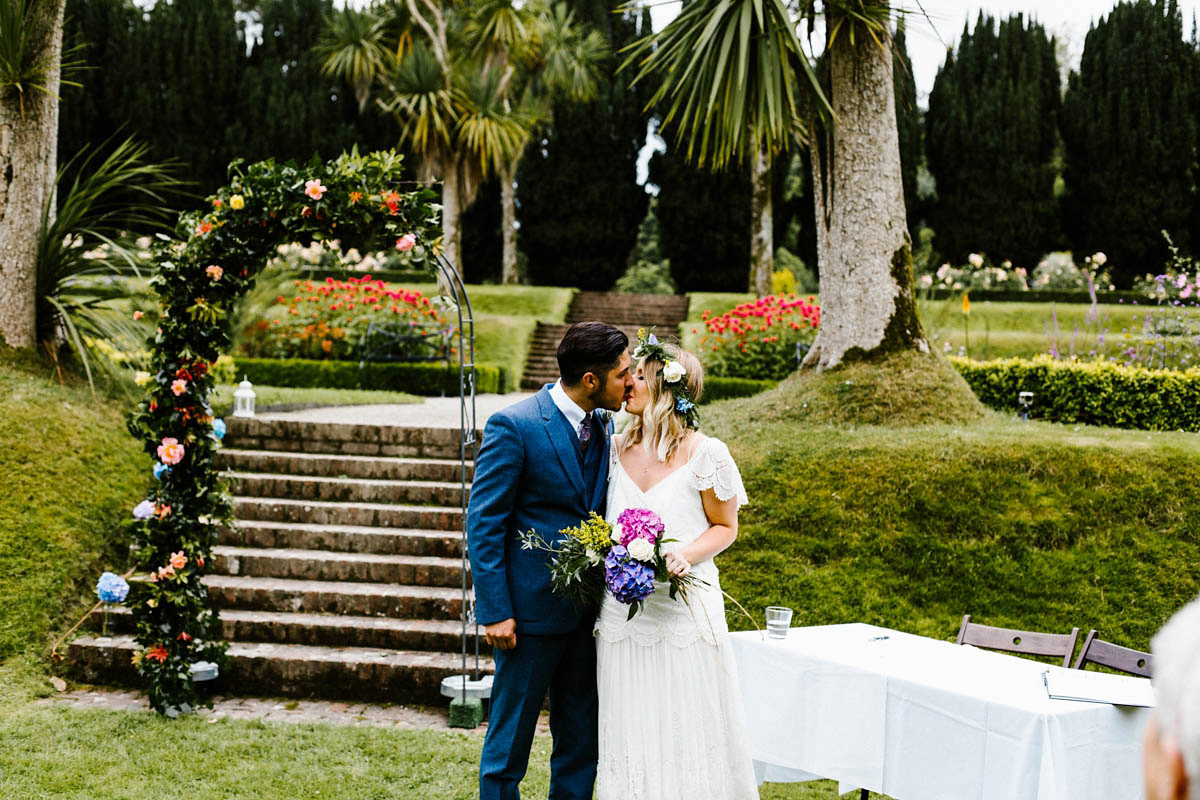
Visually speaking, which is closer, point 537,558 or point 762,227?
point 537,558

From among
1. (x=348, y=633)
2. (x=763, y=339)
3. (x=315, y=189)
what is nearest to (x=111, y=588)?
(x=348, y=633)

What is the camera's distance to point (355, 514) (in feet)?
23.7

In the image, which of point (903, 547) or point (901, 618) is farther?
point (903, 547)

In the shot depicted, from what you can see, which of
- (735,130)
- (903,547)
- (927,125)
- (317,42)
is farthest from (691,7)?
(317,42)

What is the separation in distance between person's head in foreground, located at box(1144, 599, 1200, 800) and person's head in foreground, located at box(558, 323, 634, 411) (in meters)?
2.39

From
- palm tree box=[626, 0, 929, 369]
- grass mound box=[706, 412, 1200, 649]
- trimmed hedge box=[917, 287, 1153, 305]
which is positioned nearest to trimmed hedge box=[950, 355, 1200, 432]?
grass mound box=[706, 412, 1200, 649]

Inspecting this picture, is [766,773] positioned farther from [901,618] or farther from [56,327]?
[56,327]

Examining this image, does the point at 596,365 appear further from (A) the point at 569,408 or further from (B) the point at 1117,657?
(B) the point at 1117,657

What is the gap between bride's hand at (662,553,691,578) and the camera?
3150mm

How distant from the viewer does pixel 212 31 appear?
2819 centimetres

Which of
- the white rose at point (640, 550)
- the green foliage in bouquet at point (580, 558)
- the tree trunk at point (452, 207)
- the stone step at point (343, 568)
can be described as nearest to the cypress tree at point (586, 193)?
the tree trunk at point (452, 207)

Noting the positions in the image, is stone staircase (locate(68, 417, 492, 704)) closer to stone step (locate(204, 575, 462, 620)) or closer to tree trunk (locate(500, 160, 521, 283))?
stone step (locate(204, 575, 462, 620))

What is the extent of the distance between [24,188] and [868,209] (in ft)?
22.9

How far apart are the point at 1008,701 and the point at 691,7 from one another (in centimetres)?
650
